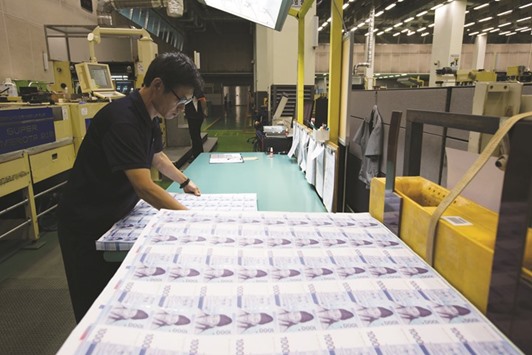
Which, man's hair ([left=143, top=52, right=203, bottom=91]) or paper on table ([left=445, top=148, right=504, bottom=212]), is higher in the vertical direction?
man's hair ([left=143, top=52, right=203, bottom=91])

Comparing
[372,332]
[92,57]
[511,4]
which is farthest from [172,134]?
[511,4]

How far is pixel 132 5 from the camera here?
22.4 ft

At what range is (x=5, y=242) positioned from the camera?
3164mm

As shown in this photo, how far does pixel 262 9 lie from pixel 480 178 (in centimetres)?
213

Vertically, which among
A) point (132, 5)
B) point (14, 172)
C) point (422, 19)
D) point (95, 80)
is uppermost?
point (422, 19)

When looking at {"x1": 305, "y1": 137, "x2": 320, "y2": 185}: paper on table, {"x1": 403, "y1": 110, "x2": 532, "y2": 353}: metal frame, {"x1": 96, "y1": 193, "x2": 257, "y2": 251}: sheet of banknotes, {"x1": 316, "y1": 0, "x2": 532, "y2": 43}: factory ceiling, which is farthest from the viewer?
{"x1": 316, "y1": 0, "x2": 532, "y2": 43}: factory ceiling

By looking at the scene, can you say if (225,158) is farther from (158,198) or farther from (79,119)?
(158,198)

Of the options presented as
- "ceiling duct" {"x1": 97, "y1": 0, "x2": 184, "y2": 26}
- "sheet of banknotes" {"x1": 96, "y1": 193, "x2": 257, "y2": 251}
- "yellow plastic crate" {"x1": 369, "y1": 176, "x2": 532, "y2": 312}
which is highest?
"ceiling duct" {"x1": 97, "y1": 0, "x2": 184, "y2": 26}

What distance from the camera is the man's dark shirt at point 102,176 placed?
127cm

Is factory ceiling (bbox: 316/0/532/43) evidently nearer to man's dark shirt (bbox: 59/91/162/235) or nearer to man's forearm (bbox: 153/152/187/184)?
man's forearm (bbox: 153/152/187/184)

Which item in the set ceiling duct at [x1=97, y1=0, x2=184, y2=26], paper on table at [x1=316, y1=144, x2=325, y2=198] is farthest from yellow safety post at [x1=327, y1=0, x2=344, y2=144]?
ceiling duct at [x1=97, y1=0, x2=184, y2=26]

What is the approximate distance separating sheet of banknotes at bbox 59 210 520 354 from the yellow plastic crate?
0.02 metres

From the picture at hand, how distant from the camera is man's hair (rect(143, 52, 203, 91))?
1.31 meters

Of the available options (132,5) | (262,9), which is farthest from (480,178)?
(132,5)
